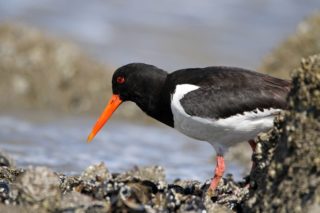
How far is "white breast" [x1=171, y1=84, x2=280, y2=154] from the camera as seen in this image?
258 inches

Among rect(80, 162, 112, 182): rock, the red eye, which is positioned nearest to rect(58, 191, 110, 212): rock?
rect(80, 162, 112, 182): rock

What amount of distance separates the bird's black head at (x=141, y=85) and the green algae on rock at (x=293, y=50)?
4733mm

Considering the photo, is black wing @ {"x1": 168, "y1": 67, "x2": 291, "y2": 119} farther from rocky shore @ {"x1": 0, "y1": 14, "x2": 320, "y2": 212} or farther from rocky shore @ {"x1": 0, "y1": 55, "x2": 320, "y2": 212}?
rocky shore @ {"x1": 0, "y1": 55, "x2": 320, "y2": 212}

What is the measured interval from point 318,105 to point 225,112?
2.00 m

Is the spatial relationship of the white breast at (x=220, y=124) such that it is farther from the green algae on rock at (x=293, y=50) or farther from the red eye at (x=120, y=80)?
the green algae on rock at (x=293, y=50)

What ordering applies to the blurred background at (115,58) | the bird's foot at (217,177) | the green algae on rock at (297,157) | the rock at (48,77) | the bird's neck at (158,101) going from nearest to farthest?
the green algae on rock at (297,157) < the bird's foot at (217,177) < the bird's neck at (158,101) < the blurred background at (115,58) < the rock at (48,77)

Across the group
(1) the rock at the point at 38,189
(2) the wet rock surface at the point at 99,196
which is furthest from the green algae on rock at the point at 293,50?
(1) the rock at the point at 38,189

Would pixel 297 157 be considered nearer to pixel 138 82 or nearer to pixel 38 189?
pixel 38 189

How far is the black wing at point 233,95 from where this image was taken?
654 cm

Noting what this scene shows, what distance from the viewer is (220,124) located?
258 inches

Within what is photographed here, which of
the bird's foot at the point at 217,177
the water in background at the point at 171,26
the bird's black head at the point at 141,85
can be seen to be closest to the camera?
the bird's foot at the point at 217,177

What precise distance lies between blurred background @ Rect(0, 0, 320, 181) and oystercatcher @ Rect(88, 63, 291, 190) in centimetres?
209

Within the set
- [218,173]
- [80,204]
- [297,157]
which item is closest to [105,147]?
[218,173]

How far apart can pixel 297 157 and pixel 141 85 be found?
3023 mm
